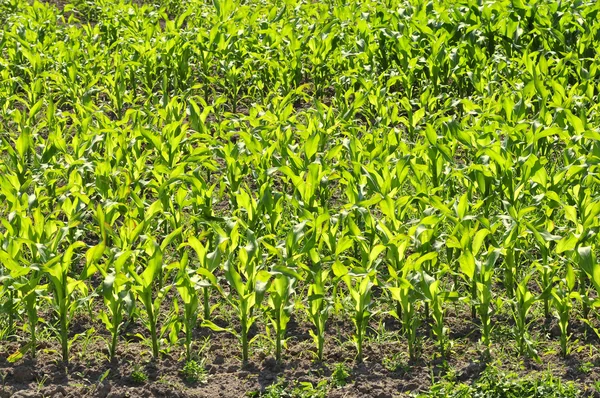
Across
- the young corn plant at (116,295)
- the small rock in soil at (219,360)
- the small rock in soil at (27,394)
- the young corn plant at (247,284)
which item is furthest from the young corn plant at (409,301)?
the small rock in soil at (27,394)

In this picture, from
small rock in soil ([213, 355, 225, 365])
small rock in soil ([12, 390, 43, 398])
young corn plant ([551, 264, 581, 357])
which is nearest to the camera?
small rock in soil ([12, 390, 43, 398])

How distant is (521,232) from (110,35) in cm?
493

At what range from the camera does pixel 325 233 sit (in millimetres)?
4750

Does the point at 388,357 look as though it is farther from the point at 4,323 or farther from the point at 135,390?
the point at 4,323

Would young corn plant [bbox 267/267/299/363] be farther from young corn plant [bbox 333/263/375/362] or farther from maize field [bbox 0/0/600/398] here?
young corn plant [bbox 333/263/375/362]

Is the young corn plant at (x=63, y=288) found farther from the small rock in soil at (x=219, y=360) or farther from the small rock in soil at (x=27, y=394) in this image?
the small rock in soil at (x=219, y=360)

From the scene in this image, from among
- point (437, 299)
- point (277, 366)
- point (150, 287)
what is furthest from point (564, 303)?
point (150, 287)

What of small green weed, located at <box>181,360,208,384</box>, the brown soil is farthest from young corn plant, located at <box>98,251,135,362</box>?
small green weed, located at <box>181,360,208,384</box>

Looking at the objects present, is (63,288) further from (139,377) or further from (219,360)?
(219,360)

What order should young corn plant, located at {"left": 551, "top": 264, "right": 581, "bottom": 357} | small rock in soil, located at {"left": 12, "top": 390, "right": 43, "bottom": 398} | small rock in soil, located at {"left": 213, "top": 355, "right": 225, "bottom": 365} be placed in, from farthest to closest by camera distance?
small rock in soil, located at {"left": 213, "top": 355, "right": 225, "bottom": 365}
young corn plant, located at {"left": 551, "top": 264, "right": 581, "bottom": 357}
small rock in soil, located at {"left": 12, "top": 390, "right": 43, "bottom": 398}

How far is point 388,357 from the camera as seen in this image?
4.48m

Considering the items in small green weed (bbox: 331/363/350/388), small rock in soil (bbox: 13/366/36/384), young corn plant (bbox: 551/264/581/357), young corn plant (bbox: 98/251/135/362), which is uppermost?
young corn plant (bbox: 98/251/135/362)

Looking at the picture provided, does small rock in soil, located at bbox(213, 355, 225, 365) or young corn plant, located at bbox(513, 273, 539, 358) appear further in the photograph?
small rock in soil, located at bbox(213, 355, 225, 365)

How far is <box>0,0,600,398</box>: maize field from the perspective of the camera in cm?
436
